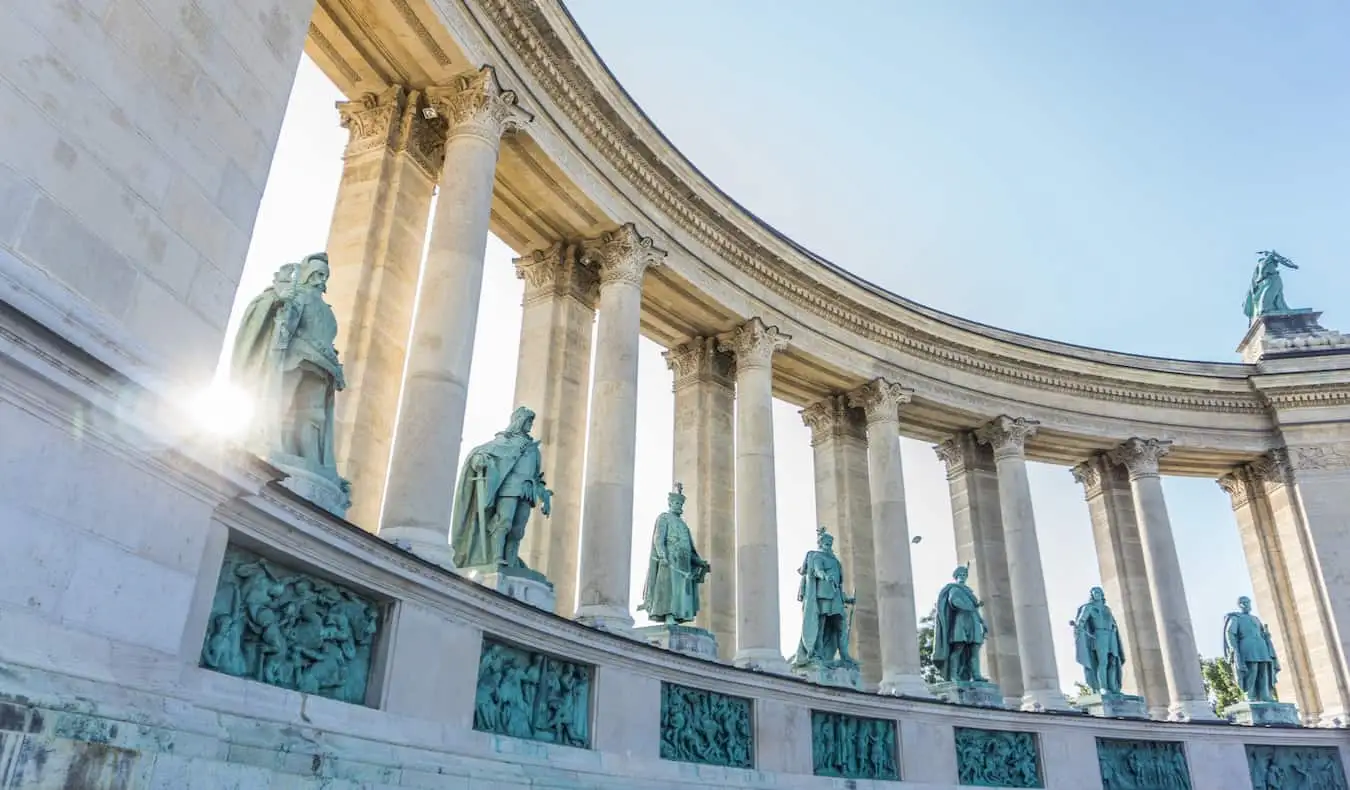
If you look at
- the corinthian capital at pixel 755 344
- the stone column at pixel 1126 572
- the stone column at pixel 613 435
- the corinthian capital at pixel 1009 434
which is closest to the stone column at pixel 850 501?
the corinthian capital at pixel 1009 434

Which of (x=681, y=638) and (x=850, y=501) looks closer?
(x=681, y=638)

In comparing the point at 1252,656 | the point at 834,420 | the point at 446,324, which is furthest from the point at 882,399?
the point at 446,324

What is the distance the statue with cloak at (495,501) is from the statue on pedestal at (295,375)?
14.7 feet

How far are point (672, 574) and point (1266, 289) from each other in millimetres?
38748

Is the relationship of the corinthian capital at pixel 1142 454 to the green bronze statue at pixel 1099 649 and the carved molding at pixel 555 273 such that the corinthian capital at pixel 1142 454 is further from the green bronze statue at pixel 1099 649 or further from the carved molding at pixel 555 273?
the carved molding at pixel 555 273

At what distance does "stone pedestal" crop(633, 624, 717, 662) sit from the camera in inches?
963

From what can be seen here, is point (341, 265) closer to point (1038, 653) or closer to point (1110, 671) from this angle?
point (1038, 653)

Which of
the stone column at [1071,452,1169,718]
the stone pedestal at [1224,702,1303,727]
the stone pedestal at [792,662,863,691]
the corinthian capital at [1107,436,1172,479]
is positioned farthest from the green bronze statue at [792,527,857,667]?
the stone pedestal at [1224,702,1303,727]

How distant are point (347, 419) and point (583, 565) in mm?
6896

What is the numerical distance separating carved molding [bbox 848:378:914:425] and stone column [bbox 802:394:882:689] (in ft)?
6.66

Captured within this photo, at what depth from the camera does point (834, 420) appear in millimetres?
38531

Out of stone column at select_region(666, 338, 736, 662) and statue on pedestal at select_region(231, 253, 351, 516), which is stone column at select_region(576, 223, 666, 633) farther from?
statue on pedestal at select_region(231, 253, 351, 516)

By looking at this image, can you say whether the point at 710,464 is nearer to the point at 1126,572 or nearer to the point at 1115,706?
the point at 1115,706

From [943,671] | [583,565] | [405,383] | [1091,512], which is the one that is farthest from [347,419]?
[1091,512]
